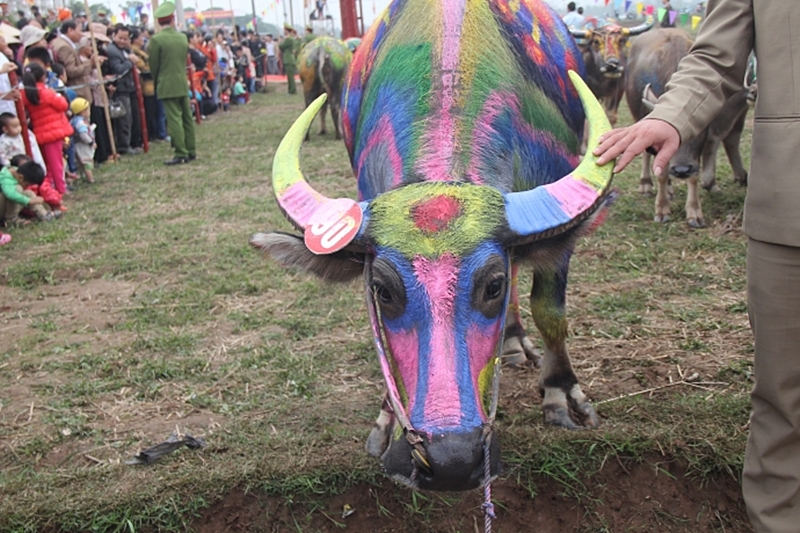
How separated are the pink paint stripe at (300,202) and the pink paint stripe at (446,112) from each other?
36 centimetres

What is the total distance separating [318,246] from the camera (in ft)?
6.92

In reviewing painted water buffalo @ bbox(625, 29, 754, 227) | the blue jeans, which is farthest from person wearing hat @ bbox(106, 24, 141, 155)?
painted water buffalo @ bbox(625, 29, 754, 227)

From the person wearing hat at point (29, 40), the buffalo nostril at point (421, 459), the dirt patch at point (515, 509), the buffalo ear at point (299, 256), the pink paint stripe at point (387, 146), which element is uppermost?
the person wearing hat at point (29, 40)

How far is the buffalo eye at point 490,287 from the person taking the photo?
81.9 inches

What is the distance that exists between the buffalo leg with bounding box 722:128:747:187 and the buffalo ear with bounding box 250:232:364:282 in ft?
17.8

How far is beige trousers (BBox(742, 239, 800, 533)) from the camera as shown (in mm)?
2066

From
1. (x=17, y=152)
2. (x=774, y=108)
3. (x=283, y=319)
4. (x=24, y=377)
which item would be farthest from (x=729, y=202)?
(x=17, y=152)

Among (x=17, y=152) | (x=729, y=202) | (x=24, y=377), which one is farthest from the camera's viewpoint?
(x=17, y=152)

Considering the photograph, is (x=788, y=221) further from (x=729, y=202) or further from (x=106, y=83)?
(x=106, y=83)

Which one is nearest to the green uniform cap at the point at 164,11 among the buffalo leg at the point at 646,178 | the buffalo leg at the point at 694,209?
the buffalo leg at the point at 646,178

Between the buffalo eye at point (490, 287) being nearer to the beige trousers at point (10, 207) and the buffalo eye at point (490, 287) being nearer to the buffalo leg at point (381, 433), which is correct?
the buffalo leg at point (381, 433)

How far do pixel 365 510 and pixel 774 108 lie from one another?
1975 mm

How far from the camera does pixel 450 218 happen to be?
209 centimetres

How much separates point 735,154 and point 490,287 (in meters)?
5.59
